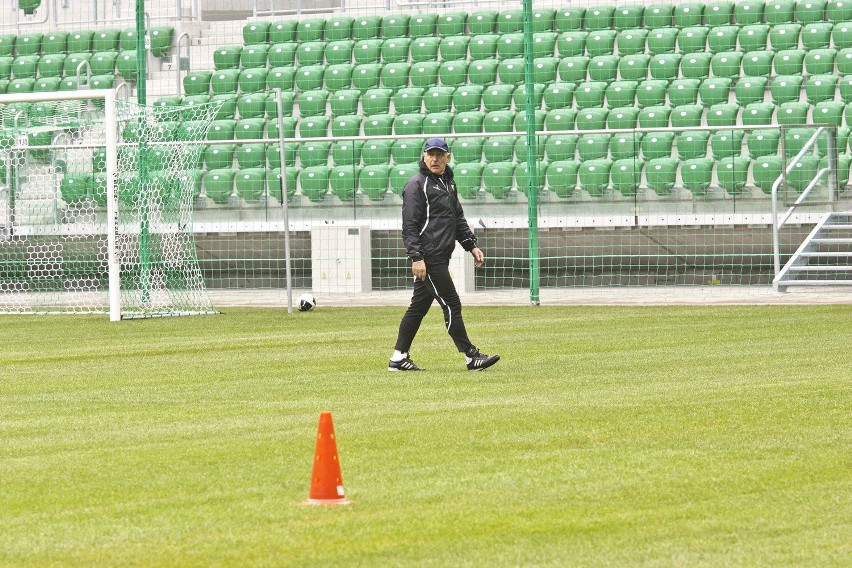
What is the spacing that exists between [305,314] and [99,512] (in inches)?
521

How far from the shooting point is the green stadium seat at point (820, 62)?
24.8 metres

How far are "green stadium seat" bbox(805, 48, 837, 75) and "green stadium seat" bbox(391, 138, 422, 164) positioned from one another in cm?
645

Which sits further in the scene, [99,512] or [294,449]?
[294,449]

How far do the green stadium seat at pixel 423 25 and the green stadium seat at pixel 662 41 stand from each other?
433cm

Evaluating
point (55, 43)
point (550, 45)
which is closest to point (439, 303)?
point (550, 45)

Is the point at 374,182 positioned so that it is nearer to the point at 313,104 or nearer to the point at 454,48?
the point at 313,104

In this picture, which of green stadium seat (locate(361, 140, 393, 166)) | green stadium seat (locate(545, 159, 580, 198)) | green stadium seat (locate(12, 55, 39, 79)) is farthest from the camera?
green stadium seat (locate(12, 55, 39, 79))

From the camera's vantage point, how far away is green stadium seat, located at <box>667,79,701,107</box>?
25203 mm

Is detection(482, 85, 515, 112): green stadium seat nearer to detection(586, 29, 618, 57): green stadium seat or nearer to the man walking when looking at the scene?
detection(586, 29, 618, 57): green stadium seat

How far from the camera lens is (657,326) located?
637 inches

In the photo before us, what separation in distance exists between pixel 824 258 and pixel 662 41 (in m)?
6.03

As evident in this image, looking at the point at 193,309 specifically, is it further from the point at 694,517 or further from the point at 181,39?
the point at 694,517

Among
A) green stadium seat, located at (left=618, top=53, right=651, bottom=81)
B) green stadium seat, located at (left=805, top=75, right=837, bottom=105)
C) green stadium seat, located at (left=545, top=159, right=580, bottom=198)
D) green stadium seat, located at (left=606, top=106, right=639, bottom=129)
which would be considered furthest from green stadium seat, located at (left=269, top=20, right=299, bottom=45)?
green stadium seat, located at (left=805, top=75, right=837, bottom=105)

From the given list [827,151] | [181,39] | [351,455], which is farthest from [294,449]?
[181,39]
